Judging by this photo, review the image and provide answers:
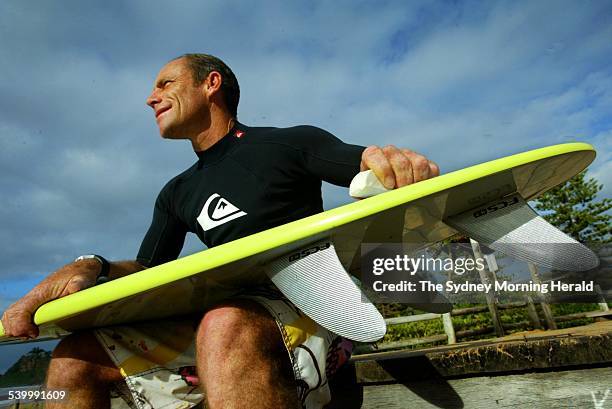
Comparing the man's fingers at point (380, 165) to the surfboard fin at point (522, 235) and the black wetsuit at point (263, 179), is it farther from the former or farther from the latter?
the surfboard fin at point (522, 235)

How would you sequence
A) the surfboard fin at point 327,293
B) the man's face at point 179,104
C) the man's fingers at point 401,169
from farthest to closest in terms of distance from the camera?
the man's face at point 179,104 < the man's fingers at point 401,169 < the surfboard fin at point 327,293

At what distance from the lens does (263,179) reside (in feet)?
4.24

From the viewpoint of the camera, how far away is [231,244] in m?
0.95

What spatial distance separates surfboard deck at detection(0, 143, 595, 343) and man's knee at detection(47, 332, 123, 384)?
2.1 inches

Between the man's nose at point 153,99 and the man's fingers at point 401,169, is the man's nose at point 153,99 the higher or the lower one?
the higher one

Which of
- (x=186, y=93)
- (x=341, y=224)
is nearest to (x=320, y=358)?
(x=341, y=224)

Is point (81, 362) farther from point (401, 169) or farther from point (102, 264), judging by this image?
point (401, 169)

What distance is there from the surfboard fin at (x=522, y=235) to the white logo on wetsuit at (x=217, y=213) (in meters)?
0.62

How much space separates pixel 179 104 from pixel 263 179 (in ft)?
1.79

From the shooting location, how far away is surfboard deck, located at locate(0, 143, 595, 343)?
0.91m

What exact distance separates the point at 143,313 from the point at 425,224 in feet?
2.57

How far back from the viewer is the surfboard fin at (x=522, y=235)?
0.92m

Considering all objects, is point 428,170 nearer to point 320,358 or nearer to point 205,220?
point 320,358

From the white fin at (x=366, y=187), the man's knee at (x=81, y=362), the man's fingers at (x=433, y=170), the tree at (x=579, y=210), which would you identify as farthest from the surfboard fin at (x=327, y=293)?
the tree at (x=579, y=210)
